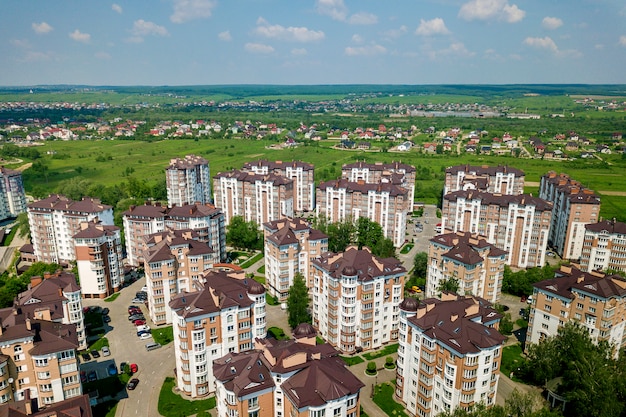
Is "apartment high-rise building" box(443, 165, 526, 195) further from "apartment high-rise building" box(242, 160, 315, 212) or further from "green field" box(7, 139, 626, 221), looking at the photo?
"apartment high-rise building" box(242, 160, 315, 212)

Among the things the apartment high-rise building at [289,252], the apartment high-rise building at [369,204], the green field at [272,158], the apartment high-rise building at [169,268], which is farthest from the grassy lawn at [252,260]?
the green field at [272,158]

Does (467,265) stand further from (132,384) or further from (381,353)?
(132,384)

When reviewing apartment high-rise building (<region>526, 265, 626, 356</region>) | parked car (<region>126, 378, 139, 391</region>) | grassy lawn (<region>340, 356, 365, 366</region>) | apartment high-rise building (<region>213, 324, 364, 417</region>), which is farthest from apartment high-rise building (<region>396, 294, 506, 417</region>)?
parked car (<region>126, 378, 139, 391</region>)

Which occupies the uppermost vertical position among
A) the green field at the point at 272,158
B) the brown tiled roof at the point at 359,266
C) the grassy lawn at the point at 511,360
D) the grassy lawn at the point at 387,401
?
the brown tiled roof at the point at 359,266

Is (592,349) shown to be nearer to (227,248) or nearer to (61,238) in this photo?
(227,248)

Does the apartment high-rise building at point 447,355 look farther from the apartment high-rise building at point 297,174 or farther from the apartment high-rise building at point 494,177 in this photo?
the apartment high-rise building at point 297,174

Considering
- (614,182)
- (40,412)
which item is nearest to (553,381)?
(40,412)

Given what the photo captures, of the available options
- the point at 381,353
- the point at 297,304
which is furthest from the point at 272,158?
the point at 381,353
